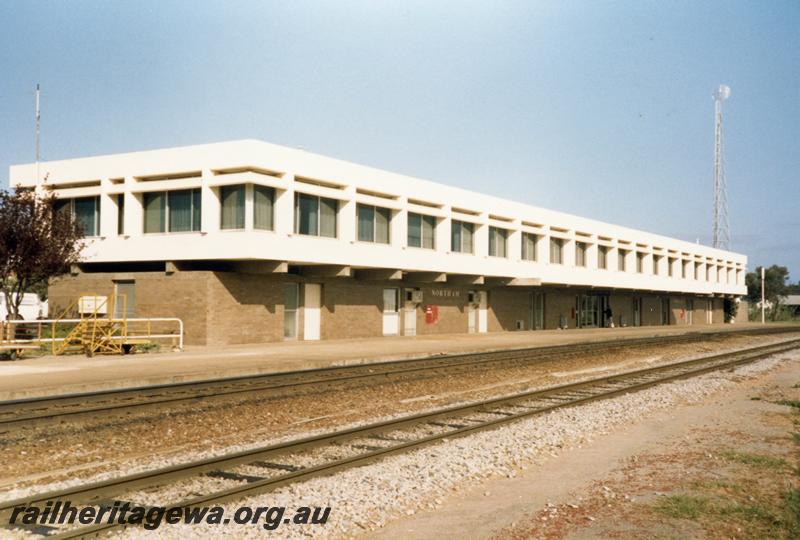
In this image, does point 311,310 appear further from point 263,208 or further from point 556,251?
point 556,251

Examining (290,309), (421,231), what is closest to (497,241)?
(421,231)

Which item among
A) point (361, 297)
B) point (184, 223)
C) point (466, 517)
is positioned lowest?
point (466, 517)

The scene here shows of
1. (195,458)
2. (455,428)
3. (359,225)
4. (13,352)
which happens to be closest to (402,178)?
(359,225)

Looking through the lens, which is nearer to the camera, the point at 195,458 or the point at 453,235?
the point at 195,458

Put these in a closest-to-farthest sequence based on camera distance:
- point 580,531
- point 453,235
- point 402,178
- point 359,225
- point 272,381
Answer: point 580,531, point 272,381, point 359,225, point 402,178, point 453,235

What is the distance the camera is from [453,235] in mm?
40688

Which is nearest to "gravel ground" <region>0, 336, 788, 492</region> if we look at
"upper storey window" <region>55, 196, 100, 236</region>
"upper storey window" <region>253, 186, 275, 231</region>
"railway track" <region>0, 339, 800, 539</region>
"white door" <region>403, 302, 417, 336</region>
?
"railway track" <region>0, 339, 800, 539</region>

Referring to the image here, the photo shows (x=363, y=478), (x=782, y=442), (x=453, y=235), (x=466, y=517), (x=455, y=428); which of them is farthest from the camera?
(x=453, y=235)

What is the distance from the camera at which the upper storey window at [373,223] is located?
34250 mm

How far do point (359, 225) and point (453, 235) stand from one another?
818 cm

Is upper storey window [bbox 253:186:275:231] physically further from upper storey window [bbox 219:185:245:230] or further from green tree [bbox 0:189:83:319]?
green tree [bbox 0:189:83:319]

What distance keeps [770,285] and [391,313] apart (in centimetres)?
12879

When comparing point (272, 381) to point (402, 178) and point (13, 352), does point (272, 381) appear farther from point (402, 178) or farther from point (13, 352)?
point (402, 178)

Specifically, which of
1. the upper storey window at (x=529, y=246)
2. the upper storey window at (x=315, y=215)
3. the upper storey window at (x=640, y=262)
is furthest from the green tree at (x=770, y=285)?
the upper storey window at (x=315, y=215)
